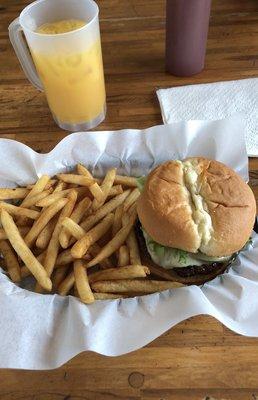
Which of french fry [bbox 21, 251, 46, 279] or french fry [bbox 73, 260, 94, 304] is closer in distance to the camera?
french fry [bbox 73, 260, 94, 304]

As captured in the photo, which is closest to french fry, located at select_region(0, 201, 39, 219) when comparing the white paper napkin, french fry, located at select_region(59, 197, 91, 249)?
french fry, located at select_region(59, 197, 91, 249)

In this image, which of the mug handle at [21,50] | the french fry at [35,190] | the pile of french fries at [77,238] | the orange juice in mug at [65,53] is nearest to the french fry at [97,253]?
the pile of french fries at [77,238]

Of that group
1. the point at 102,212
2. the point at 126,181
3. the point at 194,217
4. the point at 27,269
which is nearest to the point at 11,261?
the point at 27,269

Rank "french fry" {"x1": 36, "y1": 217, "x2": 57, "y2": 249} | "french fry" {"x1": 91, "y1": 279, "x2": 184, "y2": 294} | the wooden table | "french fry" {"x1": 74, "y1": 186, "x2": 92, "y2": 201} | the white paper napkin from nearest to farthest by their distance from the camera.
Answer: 1. the wooden table
2. "french fry" {"x1": 91, "y1": 279, "x2": 184, "y2": 294}
3. "french fry" {"x1": 36, "y1": 217, "x2": 57, "y2": 249}
4. "french fry" {"x1": 74, "y1": 186, "x2": 92, "y2": 201}
5. the white paper napkin

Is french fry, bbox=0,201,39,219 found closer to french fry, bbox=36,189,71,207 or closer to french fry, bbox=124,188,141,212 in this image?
french fry, bbox=36,189,71,207

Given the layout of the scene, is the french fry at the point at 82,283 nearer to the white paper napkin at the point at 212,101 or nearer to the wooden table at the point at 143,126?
the wooden table at the point at 143,126

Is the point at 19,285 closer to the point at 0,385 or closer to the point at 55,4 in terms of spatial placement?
the point at 0,385

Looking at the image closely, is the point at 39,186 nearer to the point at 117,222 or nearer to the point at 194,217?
the point at 117,222
